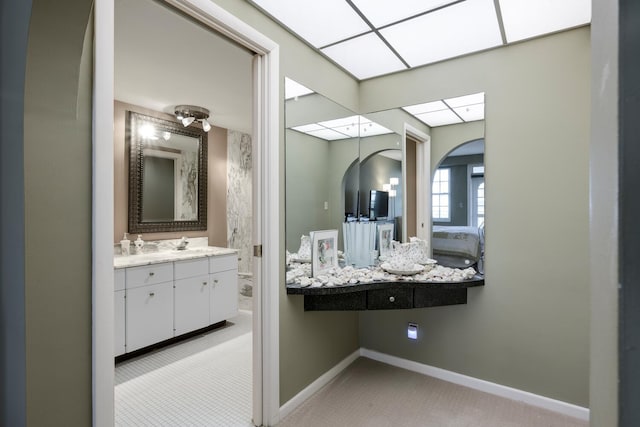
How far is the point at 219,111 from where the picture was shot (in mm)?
3773

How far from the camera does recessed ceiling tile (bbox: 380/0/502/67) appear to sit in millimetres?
1900

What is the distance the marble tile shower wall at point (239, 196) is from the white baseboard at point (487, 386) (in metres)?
2.43

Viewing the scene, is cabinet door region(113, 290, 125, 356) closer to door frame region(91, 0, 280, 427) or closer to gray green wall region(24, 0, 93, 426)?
door frame region(91, 0, 280, 427)

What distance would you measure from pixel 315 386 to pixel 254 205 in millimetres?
1401

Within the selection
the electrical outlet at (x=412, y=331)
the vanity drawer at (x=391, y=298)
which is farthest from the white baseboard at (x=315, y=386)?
the vanity drawer at (x=391, y=298)

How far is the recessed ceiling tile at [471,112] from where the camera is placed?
239cm

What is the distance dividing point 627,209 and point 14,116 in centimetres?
107

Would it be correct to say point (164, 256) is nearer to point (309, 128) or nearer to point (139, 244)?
point (139, 244)

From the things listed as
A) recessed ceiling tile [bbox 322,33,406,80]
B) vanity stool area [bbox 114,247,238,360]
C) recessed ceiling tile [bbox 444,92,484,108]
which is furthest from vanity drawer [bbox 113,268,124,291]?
recessed ceiling tile [bbox 444,92,484,108]

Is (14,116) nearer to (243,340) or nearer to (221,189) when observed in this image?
(243,340)

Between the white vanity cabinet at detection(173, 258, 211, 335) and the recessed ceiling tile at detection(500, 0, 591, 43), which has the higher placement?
the recessed ceiling tile at detection(500, 0, 591, 43)

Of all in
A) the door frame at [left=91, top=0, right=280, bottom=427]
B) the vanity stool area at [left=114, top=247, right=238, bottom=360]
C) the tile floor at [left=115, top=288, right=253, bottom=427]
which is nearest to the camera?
the door frame at [left=91, top=0, right=280, bottom=427]

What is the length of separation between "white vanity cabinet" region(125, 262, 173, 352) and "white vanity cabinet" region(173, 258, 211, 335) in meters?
0.08

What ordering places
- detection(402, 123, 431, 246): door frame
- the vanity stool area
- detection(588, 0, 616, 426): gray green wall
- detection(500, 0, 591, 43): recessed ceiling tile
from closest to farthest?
detection(588, 0, 616, 426): gray green wall
detection(500, 0, 591, 43): recessed ceiling tile
detection(402, 123, 431, 246): door frame
the vanity stool area
